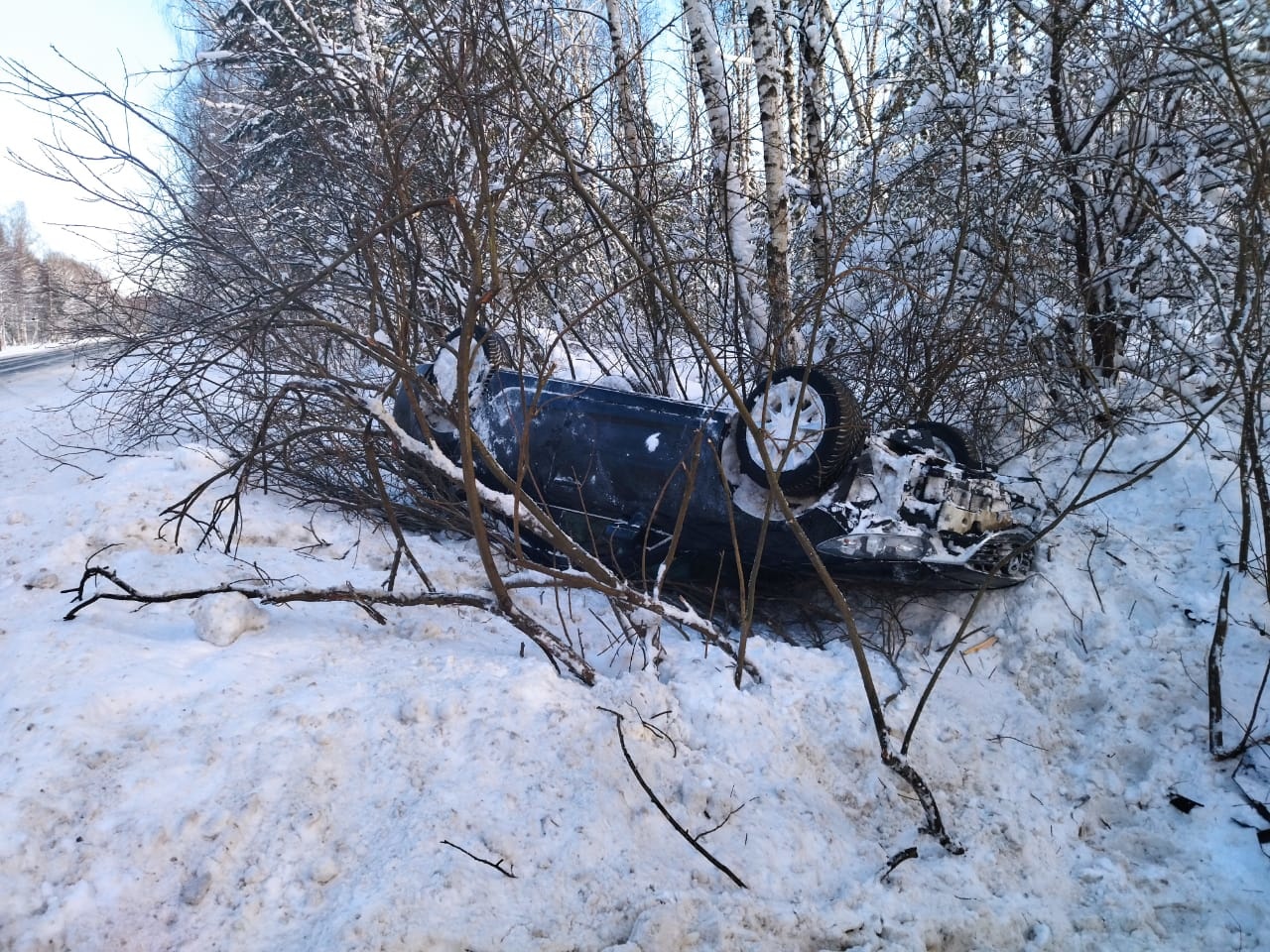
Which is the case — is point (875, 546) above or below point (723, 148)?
below

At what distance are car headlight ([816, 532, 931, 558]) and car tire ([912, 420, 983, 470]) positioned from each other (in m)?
0.71

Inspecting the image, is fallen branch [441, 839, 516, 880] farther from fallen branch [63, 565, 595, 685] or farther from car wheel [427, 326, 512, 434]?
car wheel [427, 326, 512, 434]

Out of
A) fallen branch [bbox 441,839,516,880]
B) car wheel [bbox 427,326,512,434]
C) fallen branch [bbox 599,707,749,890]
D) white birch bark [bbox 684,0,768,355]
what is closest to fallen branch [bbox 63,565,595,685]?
fallen branch [bbox 599,707,749,890]

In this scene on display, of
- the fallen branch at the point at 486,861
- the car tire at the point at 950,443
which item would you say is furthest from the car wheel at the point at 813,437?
the fallen branch at the point at 486,861

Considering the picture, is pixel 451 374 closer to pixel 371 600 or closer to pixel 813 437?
pixel 371 600

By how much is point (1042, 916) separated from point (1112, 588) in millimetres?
2117

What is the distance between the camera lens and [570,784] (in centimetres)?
261

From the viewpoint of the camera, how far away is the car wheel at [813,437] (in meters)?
3.75

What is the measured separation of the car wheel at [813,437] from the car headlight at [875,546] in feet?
0.91

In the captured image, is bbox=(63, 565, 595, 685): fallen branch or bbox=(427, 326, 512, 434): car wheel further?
bbox=(427, 326, 512, 434): car wheel

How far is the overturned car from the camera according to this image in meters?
3.77

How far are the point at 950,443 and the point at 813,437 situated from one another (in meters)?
1.04

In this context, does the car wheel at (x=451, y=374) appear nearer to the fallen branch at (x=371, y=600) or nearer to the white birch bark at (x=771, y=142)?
the fallen branch at (x=371, y=600)

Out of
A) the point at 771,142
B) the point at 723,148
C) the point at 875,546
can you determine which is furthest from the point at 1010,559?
the point at 771,142
